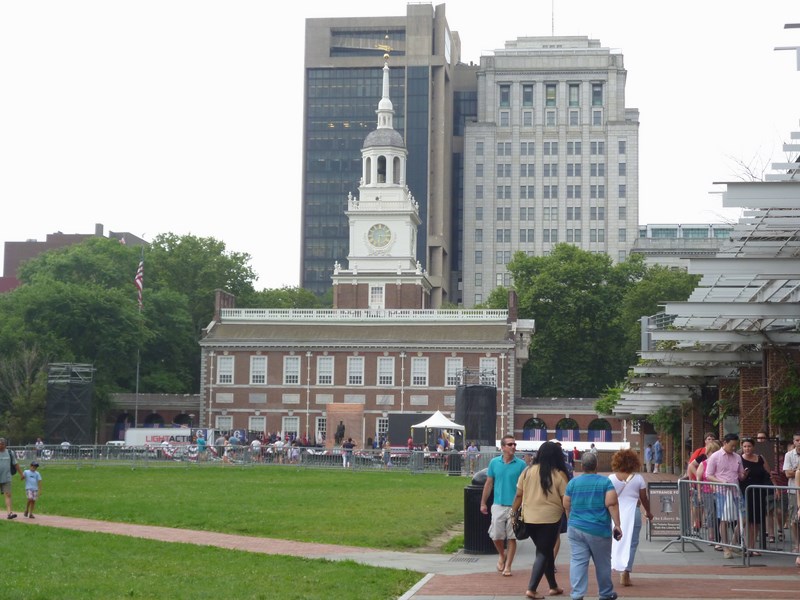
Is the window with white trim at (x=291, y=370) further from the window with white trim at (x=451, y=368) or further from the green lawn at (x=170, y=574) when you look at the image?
the green lawn at (x=170, y=574)

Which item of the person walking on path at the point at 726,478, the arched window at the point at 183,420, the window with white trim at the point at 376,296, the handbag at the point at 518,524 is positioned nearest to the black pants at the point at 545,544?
the handbag at the point at 518,524

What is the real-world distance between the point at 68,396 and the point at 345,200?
9121 cm

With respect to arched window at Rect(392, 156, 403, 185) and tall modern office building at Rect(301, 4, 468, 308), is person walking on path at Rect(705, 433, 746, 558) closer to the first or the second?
arched window at Rect(392, 156, 403, 185)

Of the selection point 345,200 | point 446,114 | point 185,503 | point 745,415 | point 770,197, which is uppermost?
point 446,114

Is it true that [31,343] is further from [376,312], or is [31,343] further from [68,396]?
[376,312]

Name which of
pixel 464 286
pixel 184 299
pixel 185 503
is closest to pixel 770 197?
pixel 185 503

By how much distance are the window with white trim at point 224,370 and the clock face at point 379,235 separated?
1249 cm

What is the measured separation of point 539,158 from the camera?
154500mm

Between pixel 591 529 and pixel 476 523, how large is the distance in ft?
19.6

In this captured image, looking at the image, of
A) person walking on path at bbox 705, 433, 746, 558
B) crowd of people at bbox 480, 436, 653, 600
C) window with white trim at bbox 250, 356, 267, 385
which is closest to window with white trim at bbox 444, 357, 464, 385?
window with white trim at bbox 250, 356, 267, 385

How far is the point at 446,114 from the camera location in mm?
155000

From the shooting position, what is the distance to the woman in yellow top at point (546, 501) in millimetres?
15227

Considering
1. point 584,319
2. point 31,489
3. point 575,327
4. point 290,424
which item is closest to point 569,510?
point 31,489

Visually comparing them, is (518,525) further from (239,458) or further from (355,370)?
(355,370)
